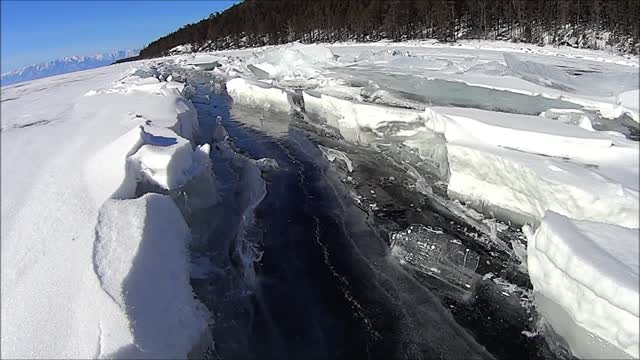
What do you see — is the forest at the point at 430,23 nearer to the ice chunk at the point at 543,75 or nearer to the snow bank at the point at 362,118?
the ice chunk at the point at 543,75

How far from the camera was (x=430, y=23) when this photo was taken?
1518 inches

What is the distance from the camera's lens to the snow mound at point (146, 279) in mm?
3706

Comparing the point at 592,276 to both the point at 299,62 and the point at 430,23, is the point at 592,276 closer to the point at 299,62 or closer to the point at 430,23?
the point at 299,62

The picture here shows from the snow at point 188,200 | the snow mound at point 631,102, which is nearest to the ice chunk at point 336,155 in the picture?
the snow at point 188,200

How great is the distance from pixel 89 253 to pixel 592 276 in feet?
15.0

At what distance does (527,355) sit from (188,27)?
272 feet

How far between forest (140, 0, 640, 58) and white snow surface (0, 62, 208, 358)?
22.4m

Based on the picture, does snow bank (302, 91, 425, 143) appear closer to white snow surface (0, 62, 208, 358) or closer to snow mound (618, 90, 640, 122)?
snow mound (618, 90, 640, 122)

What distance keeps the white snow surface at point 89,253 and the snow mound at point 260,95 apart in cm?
1040

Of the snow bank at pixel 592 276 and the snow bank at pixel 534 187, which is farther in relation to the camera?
the snow bank at pixel 534 187

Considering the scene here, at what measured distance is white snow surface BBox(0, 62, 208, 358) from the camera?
137 inches

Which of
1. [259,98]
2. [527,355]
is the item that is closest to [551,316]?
[527,355]

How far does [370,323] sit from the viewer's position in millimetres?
5449

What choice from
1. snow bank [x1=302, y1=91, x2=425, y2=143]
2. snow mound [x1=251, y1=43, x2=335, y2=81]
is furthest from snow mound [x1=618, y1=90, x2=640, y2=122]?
snow mound [x1=251, y1=43, x2=335, y2=81]
